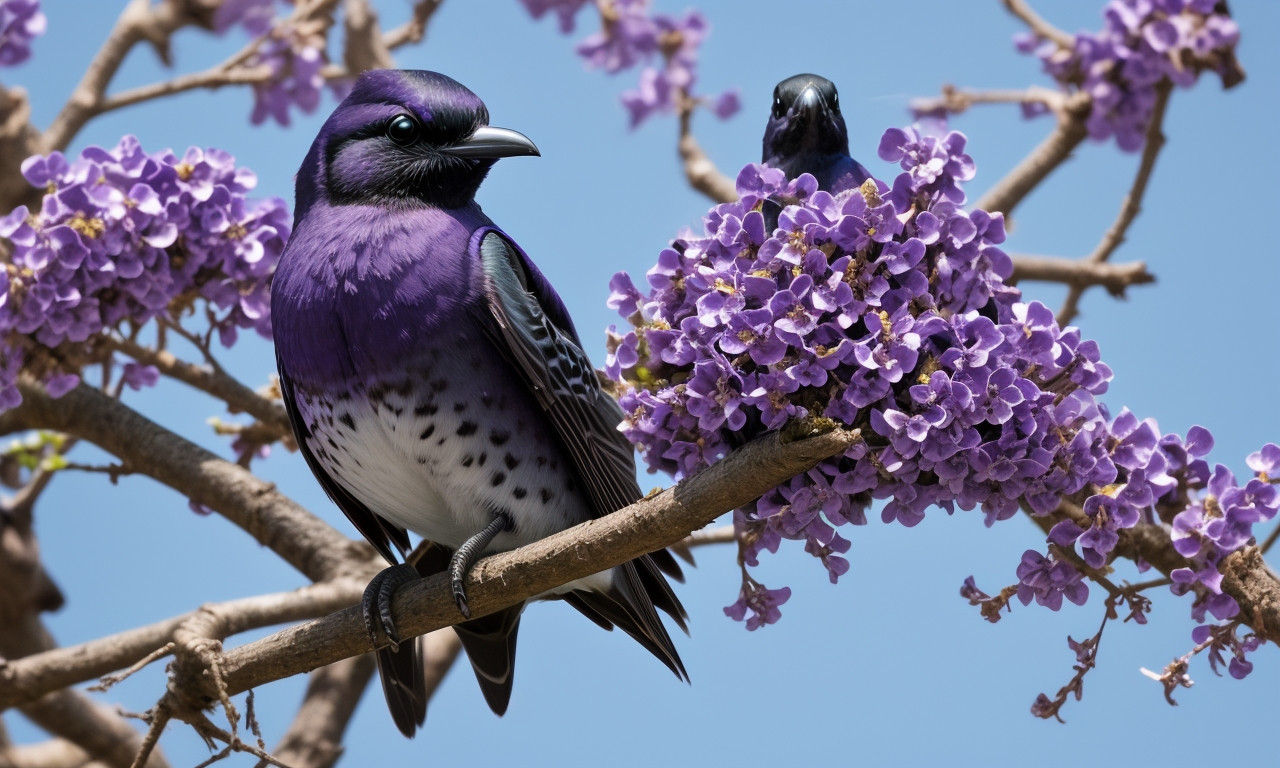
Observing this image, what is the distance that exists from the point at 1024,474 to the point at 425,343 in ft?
5.19

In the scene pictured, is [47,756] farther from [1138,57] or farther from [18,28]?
[1138,57]

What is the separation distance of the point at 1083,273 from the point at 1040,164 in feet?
2.61

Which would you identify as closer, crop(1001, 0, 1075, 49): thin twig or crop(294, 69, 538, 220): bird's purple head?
crop(294, 69, 538, 220): bird's purple head

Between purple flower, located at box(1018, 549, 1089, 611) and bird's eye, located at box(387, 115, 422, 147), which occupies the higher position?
bird's eye, located at box(387, 115, 422, 147)

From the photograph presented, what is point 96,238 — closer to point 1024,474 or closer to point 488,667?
point 488,667

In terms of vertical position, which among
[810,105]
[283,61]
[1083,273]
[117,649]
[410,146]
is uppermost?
[283,61]

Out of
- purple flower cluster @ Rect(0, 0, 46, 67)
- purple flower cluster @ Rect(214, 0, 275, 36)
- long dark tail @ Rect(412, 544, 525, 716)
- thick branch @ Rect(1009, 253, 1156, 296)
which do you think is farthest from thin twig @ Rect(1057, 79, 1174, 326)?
purple flower cluster @ Rect(0, 0, 46, 67)

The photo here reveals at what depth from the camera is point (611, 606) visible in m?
4.33

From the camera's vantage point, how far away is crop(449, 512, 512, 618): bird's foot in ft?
12.1

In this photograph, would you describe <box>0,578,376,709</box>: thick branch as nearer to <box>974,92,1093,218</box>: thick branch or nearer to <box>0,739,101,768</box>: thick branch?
<box>0,739,101,768</box>: thick branch

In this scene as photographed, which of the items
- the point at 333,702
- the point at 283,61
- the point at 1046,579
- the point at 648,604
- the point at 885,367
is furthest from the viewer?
the point at 283,61

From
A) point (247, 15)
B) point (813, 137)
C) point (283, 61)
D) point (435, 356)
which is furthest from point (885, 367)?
point (247, 15)

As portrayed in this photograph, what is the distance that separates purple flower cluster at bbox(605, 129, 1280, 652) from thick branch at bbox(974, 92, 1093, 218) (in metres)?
3.34

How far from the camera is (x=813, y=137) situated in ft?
12.9
